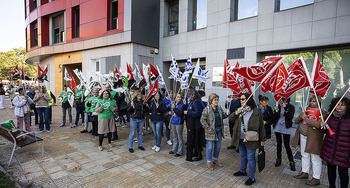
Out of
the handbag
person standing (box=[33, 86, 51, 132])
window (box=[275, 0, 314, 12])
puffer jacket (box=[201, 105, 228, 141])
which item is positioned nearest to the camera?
the handbag

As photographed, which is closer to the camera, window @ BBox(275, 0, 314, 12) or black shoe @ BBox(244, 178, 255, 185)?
black shoe @ BBox(244, 178, 255, 185)

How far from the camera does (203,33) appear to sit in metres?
11.8

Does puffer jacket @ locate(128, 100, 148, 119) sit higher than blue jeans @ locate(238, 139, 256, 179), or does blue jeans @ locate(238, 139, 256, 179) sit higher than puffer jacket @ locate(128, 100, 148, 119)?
puffer jacket @ locate(128, 100, 148, 119)

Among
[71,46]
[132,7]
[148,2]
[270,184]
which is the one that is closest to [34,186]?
[270,184]

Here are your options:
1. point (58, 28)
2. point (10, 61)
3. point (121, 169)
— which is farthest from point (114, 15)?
point (10, 61)

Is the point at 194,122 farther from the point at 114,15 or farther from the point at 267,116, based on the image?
the point at 114,15

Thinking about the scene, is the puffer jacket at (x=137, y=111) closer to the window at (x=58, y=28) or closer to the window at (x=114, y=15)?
the window at (x=114, y=15)

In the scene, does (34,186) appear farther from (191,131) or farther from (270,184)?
(270,184)

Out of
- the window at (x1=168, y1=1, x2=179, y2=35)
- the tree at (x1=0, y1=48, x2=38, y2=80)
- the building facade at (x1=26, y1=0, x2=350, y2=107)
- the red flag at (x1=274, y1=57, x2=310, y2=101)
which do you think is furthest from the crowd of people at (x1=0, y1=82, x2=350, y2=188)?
the tree at (x1=0, y1=48, x2=38, y2=80)

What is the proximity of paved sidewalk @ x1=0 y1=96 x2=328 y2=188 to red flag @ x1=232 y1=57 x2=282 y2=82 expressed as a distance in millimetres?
2436

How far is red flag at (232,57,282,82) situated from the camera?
414 centimetres

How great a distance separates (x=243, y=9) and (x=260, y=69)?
26.0 ft

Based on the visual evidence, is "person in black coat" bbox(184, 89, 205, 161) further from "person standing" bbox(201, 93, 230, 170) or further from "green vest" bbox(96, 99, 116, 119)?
"green vest" bbox(96, 99, 116, 119)

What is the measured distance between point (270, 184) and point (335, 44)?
723 centimetres
